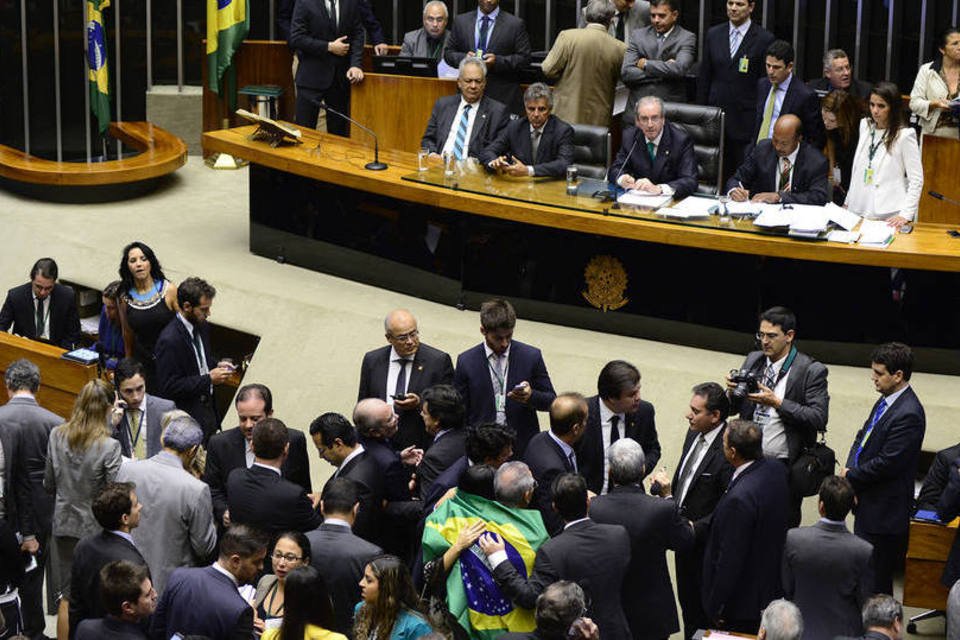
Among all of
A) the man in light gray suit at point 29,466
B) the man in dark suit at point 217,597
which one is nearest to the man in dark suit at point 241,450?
the man in light gray suit at point 29,466

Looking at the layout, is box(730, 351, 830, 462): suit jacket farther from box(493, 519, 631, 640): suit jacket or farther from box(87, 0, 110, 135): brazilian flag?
box(87, 0, 110, 135): brazilian flag

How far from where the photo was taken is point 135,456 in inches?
300

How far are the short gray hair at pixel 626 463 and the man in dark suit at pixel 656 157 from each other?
3.36 metres

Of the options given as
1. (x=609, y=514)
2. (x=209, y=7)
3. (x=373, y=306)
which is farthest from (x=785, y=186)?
(x=209, y=7)

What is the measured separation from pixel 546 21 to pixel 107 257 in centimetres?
462

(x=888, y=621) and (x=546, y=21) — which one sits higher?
(x=546, y=21)

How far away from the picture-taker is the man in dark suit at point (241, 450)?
274 inches

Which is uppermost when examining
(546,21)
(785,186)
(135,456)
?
(546,21)

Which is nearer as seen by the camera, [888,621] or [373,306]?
[888,621]

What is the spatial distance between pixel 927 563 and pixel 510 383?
2.05m

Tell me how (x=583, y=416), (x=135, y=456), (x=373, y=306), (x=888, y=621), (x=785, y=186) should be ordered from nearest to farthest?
(x=888, y=621), (x=583, y=416), (x=135, y=456), (x=785, y=186), (x=373, y=306)

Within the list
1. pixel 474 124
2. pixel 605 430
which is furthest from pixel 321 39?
pixel 605 430

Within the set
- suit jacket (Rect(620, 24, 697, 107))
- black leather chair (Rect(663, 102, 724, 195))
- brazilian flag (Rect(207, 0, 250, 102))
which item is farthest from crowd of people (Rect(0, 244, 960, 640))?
brazilian flag (Rect(207, 0, 250, 102))

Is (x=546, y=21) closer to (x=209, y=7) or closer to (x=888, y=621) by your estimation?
(x=209, y=7)
